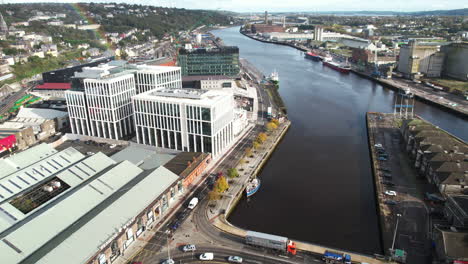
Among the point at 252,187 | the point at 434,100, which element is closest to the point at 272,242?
the point at 252,187

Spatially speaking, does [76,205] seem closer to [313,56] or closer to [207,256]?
[207,256]

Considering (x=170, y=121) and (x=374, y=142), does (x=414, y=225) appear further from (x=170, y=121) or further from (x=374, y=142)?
(x=170, y=121)

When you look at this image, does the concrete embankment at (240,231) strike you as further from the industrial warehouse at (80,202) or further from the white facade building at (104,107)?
the white facade building at (104,107)

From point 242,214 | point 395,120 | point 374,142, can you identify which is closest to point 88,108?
point 242,214

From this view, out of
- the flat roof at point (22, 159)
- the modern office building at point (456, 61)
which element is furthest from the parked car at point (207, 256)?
the modern office building at point (456, 61)

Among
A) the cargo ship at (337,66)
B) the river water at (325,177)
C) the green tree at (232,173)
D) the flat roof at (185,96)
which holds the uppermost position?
the flat roof at (185,96)

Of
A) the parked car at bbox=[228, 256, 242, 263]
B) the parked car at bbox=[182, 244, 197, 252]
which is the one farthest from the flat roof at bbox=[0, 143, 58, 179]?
the parked car at bbox=[228, 256, 242, 263]
